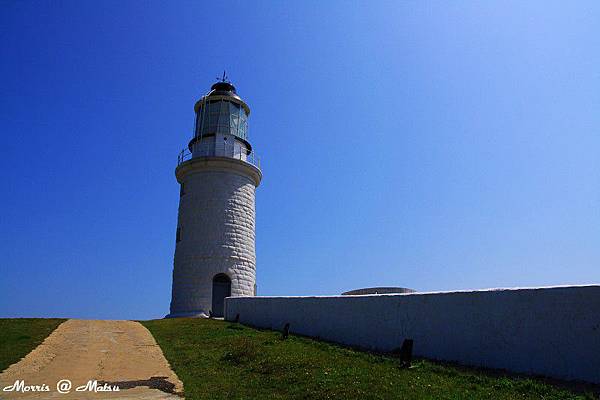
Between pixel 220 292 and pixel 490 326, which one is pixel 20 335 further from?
pixel 490 326

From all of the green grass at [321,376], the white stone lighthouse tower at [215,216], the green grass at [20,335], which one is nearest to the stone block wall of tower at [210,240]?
the white stone lighthouse tower at [215,216]

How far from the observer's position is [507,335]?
8.53 meters

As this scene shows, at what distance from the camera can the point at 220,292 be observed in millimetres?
22656

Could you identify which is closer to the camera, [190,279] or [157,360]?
[157,360]

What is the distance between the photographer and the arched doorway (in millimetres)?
22484

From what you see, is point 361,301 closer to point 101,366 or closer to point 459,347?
point 459,347

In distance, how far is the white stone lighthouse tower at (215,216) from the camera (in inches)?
881

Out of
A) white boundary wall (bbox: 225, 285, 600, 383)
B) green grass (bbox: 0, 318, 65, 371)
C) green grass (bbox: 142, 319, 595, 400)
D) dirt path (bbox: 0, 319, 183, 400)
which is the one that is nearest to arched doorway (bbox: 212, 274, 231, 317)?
green grass (bbox: 0, 318, 65, 371)

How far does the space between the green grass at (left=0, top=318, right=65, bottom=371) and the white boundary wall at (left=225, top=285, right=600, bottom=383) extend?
7802 millimetres

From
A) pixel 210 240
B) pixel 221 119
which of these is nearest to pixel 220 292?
pixel 210 240

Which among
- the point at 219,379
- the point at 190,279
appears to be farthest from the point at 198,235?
the point at 219,379

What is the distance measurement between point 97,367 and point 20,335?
5.39 meters

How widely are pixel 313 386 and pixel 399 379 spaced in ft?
4.89

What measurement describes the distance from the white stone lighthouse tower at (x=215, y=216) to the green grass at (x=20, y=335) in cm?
626
